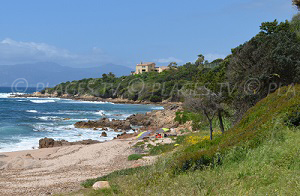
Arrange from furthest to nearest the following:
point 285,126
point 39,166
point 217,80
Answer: point 217,80, point 39,166, point 285,126

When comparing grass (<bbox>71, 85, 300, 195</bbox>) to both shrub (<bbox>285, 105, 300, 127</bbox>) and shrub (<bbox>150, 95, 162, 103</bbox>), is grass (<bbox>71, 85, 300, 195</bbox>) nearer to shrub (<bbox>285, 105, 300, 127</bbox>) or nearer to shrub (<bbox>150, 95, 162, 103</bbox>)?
shrub (<bbox>285, 105, 300, 127</bbox>)

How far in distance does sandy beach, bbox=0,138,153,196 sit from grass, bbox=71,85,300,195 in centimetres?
434

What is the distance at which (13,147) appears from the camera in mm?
25266

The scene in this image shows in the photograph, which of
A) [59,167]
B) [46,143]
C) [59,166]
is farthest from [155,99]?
[59,167]

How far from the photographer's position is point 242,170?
786cm

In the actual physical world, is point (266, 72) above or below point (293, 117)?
above

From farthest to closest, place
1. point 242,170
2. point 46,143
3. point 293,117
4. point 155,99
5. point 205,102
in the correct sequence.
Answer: point 155,99 → point 46,143 → point 205,102 → point 293,117 → point 242,170

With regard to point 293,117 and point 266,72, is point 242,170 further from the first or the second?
point 266,72

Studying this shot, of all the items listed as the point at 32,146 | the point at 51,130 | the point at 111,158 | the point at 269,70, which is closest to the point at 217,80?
the point at 269,70

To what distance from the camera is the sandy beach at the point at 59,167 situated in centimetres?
1213

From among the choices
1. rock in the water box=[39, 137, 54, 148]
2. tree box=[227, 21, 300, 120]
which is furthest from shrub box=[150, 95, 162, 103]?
tree box=[227, 21, 300, 120]

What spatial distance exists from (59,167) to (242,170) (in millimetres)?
11739

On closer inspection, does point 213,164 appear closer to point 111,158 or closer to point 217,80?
point 111,158

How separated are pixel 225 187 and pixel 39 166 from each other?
1358 cm
